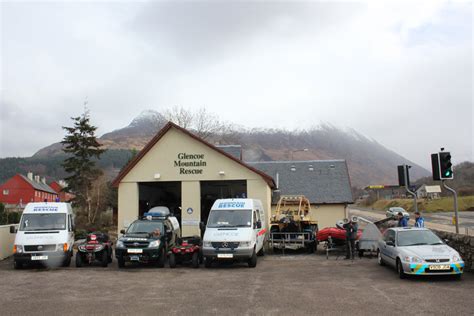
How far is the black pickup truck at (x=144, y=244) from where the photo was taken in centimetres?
1666

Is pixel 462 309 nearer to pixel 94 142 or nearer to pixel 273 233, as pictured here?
pixel 273 233

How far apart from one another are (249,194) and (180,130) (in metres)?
5.18

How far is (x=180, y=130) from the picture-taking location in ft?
83.3

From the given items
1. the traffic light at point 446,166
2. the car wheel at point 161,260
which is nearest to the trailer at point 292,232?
the car wheel at point 161,260

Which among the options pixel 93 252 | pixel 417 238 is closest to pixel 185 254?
pixel 93 252

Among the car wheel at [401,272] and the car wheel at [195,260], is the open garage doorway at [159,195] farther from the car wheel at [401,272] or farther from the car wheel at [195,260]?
the car wheel at [401,272]

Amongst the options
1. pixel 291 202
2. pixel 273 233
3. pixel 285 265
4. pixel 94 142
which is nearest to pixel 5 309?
pixel 285 265

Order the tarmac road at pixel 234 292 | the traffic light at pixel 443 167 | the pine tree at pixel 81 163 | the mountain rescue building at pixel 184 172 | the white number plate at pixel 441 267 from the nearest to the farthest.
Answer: the tarmac road at pixel 234 292, the white number plate at pixel 441 267, the traffic light at pixel 443 167, the mountain rescue building at pixel 184 172, the pine tree at pixel 81 163

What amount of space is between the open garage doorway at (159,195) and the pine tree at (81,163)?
8.96 metres

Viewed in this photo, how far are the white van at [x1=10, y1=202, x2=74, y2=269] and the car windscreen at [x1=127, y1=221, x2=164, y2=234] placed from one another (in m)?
2.38

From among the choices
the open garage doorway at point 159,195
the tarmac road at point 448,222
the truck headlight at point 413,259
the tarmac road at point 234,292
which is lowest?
the tarmac road at point 448,222

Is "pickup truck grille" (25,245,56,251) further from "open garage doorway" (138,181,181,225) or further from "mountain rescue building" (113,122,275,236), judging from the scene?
"open garage doorway" (138,181,181,225)

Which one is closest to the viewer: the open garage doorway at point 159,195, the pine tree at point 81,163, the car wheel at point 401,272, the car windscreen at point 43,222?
the car wheel at point 401,272

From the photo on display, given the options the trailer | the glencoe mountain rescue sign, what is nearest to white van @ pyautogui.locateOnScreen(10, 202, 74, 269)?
the glencoe mountain rescue sign
